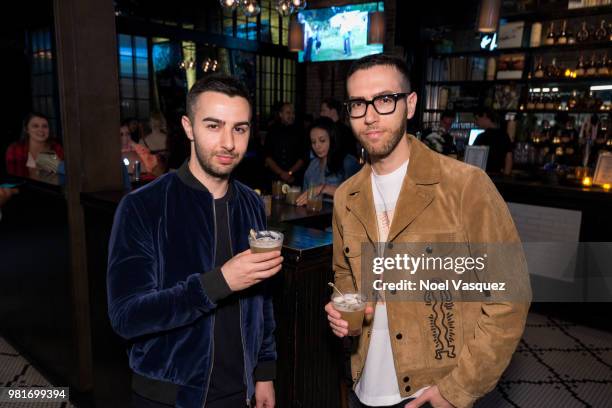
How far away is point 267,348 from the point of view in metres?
1.85

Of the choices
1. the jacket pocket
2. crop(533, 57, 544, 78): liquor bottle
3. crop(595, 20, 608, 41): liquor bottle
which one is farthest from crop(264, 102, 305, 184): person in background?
the jacket pocket

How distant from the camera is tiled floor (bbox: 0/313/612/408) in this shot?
3.20 metres

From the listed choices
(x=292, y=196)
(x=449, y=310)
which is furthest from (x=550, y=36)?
(x=449, y=310)

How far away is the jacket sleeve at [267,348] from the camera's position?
1.83m

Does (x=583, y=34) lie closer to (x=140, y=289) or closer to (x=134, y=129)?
(x=134, y=129)

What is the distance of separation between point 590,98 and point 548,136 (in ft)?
2.32

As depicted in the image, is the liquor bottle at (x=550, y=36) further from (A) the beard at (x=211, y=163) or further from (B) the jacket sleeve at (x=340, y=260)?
(A) the beard at (x=211, y=163)

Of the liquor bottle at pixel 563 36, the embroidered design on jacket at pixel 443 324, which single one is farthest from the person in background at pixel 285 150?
the embroidered design on jacket at pixel 443 324

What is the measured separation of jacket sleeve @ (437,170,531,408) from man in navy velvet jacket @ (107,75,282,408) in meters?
0.66

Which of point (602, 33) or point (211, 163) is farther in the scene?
point (602, 33)

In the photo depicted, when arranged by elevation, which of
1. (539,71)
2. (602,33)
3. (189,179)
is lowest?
(189,179)

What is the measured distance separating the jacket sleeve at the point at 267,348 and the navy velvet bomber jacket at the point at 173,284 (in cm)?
11

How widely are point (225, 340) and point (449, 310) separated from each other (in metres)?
0.79

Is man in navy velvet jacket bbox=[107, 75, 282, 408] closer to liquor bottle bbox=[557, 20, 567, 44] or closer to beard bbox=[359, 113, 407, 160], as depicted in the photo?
beard bbox=[359, 113, 407, 160]
